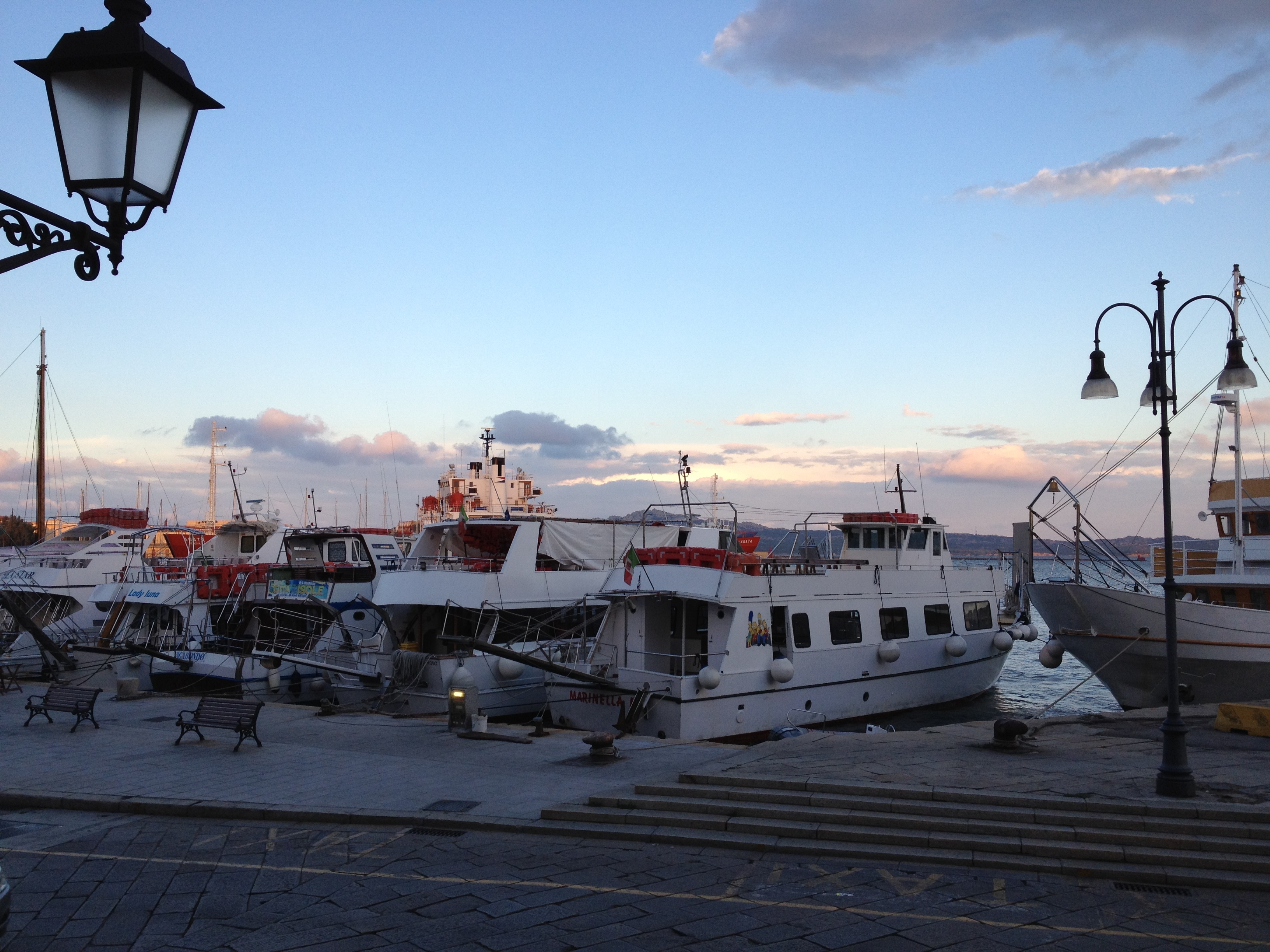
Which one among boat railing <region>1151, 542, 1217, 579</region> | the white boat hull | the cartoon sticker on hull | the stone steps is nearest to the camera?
the stone steps

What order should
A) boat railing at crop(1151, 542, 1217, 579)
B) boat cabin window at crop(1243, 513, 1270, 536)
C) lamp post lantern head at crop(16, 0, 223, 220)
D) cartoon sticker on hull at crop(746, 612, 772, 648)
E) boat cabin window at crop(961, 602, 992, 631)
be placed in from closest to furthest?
lamp post lantern head at crop(16, 0, 223, 220) < cartoon sticker on hull at crop(746, 612, 772, 648) < boat railing at crop(1151, 542, 1217, 579) < boat cabin window at crop(1243, 513, 1270, 536) < boat cabin window at crop(961, 602, 992, 631)

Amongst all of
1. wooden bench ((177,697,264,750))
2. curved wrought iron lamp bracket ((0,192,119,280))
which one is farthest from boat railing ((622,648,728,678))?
curved wrought iron lamp bracket ((0,192,119,280))

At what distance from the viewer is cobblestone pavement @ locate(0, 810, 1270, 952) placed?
23.5ft

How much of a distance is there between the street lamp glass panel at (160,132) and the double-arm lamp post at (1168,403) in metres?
9.96

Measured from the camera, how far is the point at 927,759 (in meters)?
12.2

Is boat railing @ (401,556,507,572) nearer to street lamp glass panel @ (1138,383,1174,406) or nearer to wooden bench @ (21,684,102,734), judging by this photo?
wooden bench @ (21,684,102,734)

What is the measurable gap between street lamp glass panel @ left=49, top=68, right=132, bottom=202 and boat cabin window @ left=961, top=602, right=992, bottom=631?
25.3 metres

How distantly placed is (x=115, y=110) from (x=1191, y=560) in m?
26.5

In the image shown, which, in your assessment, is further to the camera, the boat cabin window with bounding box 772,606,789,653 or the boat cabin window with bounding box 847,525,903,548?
the boat cabin window with bounding box 847,525,903,548

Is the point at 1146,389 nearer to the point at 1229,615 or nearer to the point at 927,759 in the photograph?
the point at 927,759

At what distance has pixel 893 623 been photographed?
23312 millimetres

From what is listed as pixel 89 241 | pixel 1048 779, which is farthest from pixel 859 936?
pixel 89 241

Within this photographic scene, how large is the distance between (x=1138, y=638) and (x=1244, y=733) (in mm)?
8248

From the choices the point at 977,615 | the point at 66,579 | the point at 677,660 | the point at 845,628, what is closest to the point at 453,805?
the point at 677,660
